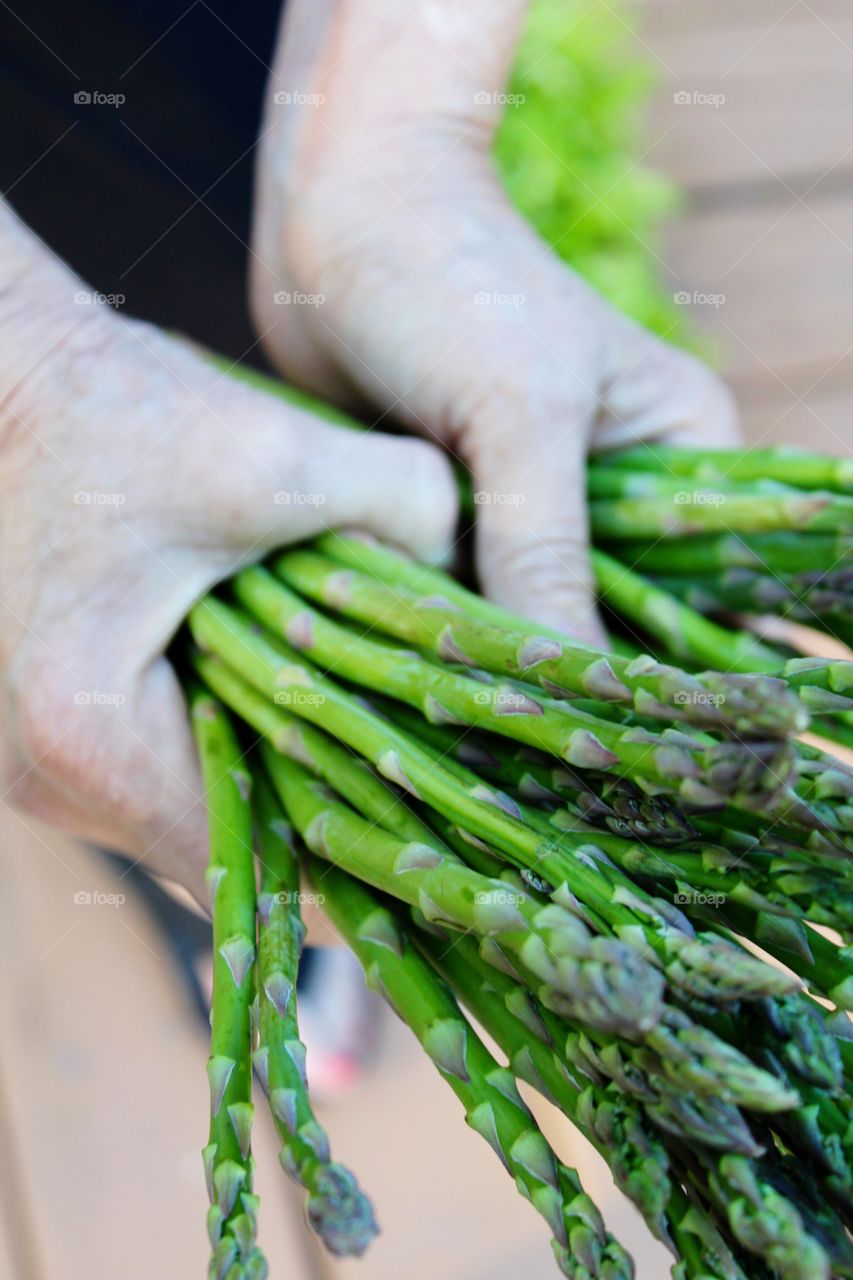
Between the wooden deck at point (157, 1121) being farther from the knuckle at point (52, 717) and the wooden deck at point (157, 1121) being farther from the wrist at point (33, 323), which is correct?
the wrist at point (33, 323)

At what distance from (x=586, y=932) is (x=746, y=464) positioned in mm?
406

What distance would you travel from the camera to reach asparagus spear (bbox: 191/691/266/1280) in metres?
0.45

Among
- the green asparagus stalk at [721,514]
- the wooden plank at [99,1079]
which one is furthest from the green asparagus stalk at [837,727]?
the wooden plank at [99,1079]

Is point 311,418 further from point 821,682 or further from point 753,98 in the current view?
point 753,98

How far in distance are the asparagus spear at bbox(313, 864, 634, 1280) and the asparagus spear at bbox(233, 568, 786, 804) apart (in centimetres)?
12

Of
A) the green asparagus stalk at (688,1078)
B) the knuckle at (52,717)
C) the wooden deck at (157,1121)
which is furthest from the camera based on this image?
the wooden deck at (157,1121)

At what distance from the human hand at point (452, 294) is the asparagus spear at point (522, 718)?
→ 0.51 feet

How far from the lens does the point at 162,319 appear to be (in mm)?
968

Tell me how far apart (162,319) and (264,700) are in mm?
482

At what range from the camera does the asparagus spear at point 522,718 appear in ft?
1.38

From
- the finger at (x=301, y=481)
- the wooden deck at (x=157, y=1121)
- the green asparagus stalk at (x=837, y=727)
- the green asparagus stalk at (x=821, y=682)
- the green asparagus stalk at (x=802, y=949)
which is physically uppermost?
the finger at (x=301, y=481)

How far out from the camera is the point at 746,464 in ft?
2.39

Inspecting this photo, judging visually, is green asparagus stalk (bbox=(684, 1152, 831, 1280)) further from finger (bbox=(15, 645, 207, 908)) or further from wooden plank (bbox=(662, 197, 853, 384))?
wooden plank (bbox=(662, 197, 853, 384))

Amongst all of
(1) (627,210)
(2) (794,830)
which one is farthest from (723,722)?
(1) (627,210)
